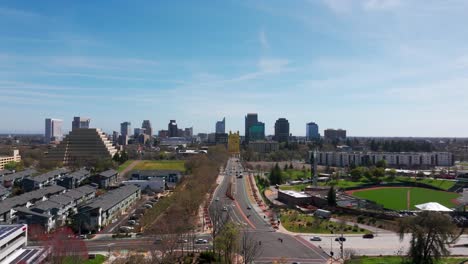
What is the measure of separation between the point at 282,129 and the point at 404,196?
79779 mm

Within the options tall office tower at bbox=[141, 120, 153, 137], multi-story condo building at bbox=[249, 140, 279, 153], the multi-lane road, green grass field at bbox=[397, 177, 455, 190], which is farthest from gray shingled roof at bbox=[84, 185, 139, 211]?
tall office tower at bbox=[141, 120, 153, 137]

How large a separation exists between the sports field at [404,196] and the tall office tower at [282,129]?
74.6 metres

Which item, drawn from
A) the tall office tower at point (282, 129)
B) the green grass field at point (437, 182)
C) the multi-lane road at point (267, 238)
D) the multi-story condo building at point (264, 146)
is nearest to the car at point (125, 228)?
the multi-lane road at point (267, 238)

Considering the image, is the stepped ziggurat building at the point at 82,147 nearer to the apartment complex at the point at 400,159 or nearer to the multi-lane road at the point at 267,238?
the multi-lane road at the point at 267,238

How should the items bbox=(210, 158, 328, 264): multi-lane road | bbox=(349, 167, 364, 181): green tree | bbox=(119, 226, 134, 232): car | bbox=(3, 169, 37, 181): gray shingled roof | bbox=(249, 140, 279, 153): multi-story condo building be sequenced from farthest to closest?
bbox=(249, 140, 279, 153): multi-story condo building < bbox=(349, 167, 364, 181): green tree < bbox=(3, 169, 37, 181): gray shingled roof < bbox=(119, 226, 134, 232): car < bbox=(210, 158, 328, 264): multi-lane road

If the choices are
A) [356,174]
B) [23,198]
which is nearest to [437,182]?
[356,174]

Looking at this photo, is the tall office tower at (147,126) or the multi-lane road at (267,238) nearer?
the multi-lane road at (267,238)

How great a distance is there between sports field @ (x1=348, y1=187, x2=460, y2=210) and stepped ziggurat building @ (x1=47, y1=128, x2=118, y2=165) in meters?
32.4

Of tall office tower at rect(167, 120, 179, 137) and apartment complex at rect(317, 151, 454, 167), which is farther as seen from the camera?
tall office tower at rect(167, 120, 179, 137)

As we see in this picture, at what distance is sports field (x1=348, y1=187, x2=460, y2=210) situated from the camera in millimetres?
28250

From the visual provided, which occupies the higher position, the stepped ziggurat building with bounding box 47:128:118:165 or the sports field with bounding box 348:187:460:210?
the stepped ziggurat building with bounding box 47:128:118:165

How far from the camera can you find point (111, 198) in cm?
2511

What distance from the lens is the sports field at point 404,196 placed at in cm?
2825

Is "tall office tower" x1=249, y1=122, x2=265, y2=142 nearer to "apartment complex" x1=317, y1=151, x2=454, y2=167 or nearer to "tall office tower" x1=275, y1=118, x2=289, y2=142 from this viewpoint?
"tall office tower" x1=275, y1=118, x2=289, y2=142
